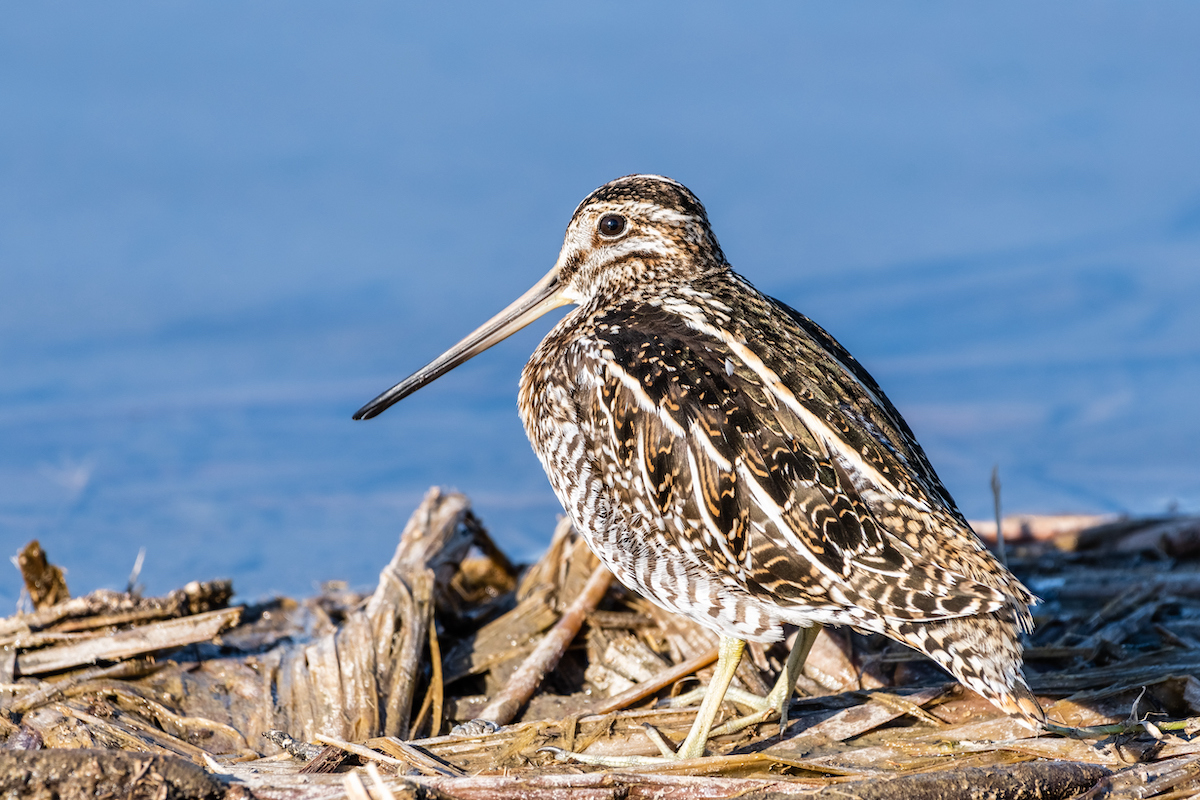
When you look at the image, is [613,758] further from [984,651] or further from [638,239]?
[638,239]

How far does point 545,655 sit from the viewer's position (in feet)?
14.5

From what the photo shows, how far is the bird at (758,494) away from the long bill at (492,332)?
537mm

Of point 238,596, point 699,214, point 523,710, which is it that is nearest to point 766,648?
point 523,710

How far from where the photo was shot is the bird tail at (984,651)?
10.2 ft

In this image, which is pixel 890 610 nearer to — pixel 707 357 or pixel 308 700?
pixel 707 357

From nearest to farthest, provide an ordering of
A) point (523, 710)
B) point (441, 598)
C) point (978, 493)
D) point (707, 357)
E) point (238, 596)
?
point (707, 357)
point (523, 710)
point (441, 598)
point (238, 596)
point (978, 493)

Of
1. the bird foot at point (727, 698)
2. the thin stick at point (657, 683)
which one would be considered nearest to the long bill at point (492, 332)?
the thin stick at point (657, 683)

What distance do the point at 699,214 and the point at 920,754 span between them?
1929 mm

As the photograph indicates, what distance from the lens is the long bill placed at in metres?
4.48

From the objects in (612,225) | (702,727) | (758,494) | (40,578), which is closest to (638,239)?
(612,225)

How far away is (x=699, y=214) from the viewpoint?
427cm

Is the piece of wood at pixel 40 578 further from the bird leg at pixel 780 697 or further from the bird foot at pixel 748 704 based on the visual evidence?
the bird leg at pixel 780 697

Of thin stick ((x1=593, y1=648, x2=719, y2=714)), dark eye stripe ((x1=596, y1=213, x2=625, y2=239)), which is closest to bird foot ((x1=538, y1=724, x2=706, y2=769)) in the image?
Answer: thin stick ((x1=593, y1=648, x2=719, y2=714))

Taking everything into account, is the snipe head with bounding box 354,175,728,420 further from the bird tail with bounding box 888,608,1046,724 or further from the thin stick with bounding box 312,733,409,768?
the thin stick with bounding box 312,733,409,768
